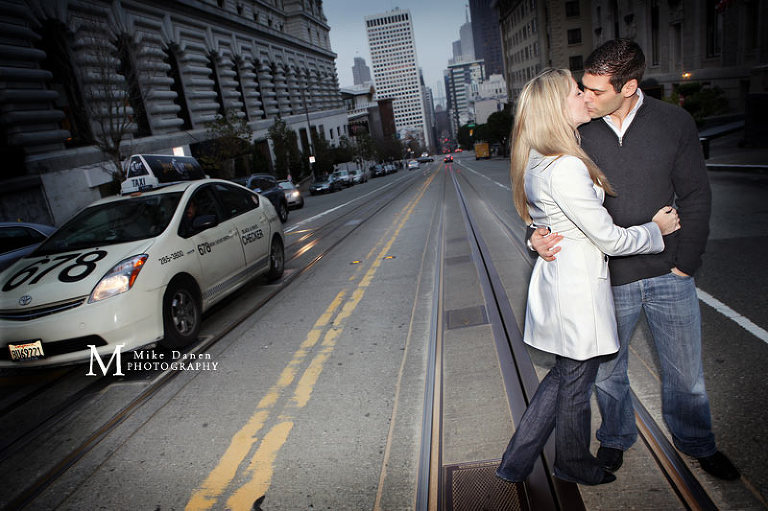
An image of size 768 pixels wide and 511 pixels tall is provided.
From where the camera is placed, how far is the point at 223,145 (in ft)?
103

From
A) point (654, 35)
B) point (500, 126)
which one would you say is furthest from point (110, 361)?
point (500, 126)

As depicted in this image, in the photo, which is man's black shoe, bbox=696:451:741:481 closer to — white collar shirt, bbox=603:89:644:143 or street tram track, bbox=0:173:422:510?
white collar shirt, bbox=603:89:644:143

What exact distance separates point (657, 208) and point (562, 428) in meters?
1.18

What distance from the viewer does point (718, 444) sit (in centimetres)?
276

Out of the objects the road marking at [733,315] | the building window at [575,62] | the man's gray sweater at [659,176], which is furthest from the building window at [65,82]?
the building window at [575,62]

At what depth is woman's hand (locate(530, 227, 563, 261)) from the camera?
2.16m

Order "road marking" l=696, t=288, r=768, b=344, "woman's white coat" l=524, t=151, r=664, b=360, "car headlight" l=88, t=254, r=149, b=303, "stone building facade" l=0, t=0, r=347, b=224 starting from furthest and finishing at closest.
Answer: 1. "stone building facade" l=0, t=0, r=347, b=224
2. "car headlight" l=88, t=254, r=149, b=303
3. "road marking" l=696, t=288, r=768, b=344
4. "woman's white coat" l=524, t=151, r=664, b=360

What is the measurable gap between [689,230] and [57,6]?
90.8ft

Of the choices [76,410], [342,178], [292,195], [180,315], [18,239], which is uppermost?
[18,239]

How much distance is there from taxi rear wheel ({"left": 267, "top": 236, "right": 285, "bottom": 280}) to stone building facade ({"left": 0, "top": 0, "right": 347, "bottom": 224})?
1301 cm

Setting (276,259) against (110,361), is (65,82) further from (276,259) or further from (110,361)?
(110,361)

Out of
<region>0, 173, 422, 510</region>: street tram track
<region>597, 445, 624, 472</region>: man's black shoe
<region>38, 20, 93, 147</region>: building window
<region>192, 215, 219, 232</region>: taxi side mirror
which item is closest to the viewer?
<region>597, 445, 624, 472</region>: man's black shoe

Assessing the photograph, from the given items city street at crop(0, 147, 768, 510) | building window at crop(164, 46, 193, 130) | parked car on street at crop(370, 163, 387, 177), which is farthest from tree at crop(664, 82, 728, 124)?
parked car on street at crop(370, 163, 387, 177)

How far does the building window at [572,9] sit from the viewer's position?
201 feet
